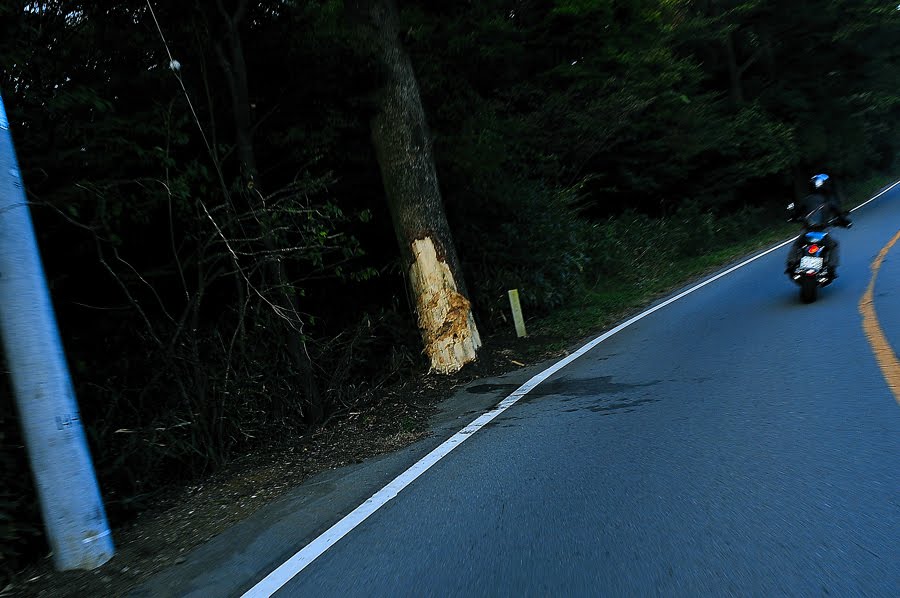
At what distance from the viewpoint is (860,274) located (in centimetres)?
1245

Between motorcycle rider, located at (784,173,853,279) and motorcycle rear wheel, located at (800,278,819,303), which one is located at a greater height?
motorcycle rider, located at (784,173,853,279)

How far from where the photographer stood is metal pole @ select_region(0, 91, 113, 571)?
4.27 meters

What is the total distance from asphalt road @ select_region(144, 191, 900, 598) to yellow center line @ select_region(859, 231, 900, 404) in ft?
0.29

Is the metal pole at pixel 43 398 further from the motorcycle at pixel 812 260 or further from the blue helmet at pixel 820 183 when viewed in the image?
the blue helmet at pixel 820 183

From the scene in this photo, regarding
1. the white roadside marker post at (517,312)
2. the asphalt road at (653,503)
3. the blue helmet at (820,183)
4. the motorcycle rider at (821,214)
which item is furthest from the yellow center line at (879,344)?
the white roadside marker post at (517,312)

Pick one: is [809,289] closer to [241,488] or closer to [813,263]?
[813,263]

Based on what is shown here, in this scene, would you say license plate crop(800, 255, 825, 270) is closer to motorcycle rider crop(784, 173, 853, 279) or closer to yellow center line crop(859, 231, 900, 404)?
motorcycle rider crop(784, 173, 853, 279)

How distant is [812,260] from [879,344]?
3.34 metres

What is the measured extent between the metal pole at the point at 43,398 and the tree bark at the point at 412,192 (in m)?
5.86

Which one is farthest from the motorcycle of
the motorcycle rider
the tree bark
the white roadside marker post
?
the tree bark

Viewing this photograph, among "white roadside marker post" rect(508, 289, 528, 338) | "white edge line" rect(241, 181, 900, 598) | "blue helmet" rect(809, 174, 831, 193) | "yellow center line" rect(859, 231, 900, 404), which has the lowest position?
"yellow center line" rect(859, 231, 900, 404)

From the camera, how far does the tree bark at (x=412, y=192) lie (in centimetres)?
998

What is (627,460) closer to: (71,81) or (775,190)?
(71,81)

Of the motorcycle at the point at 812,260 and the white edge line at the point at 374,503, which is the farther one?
the motorcycle at the point at 812,260
